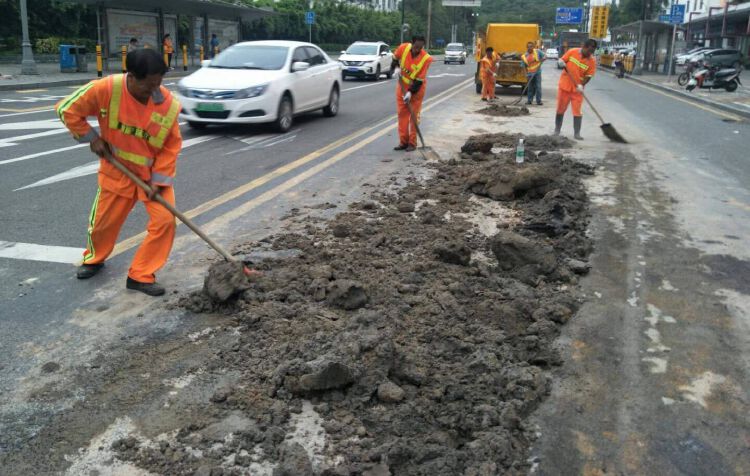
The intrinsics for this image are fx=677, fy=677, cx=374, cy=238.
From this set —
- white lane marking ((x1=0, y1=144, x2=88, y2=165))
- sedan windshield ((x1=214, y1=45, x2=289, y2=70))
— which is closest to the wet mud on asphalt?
white lane marking ((x1=0, y1=144, x2=88, y2=165))

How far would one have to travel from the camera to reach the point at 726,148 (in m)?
11.6

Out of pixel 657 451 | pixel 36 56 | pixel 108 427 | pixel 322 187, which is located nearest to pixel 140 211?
pixel 322 187

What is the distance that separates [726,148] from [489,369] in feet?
32.9

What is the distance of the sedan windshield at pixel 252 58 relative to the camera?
1202cm

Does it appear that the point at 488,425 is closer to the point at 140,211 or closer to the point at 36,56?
the point at 140,211

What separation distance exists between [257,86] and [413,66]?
265cm

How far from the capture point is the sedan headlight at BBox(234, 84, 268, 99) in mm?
10969

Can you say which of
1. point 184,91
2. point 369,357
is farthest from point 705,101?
point 369,357

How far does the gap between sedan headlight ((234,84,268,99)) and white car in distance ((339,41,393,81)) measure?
15885 mm

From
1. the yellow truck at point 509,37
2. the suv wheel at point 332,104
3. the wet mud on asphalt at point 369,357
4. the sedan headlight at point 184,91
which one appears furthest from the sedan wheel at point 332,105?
the yellow truck at point 509,37

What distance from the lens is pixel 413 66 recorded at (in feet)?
33.8

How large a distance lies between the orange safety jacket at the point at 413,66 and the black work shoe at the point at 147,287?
266 inches

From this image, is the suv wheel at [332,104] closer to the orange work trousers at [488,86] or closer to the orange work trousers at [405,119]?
the orange work trousers at [405,119]

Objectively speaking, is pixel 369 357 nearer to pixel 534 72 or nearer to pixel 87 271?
pixel 87 271
